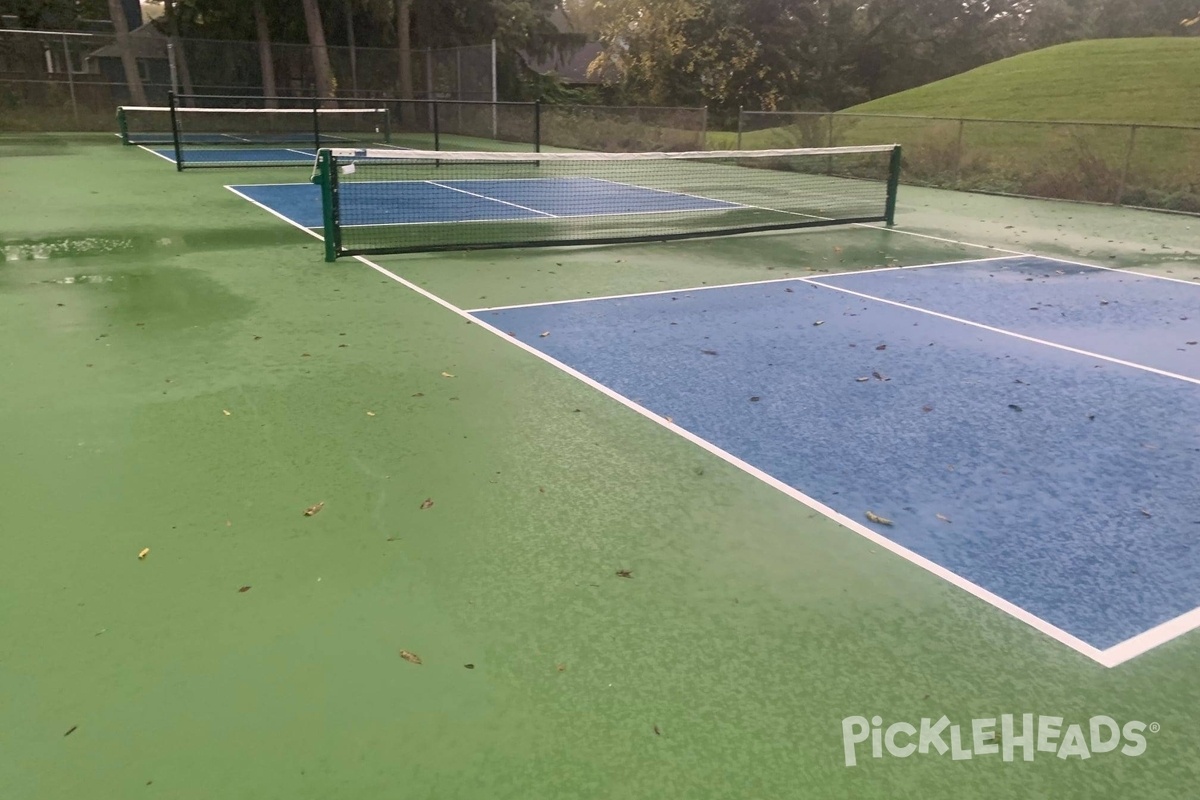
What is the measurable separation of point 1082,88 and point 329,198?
76.6 feet

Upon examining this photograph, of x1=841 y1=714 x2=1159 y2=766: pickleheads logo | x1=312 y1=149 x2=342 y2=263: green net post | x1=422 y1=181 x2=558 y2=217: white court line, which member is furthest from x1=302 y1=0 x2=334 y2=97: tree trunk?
x1=841 y1=714 x2=1159 y2=766: pickleheads logo

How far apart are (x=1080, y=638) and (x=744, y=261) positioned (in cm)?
735

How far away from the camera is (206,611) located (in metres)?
3.30

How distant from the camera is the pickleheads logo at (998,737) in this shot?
271 cm

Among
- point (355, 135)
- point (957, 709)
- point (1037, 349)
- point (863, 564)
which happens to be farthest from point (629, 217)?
point (355, 135)

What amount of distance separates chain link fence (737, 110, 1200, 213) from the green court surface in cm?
1436

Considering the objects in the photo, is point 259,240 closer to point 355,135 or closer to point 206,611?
point 206,611

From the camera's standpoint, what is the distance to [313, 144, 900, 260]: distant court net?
1026 cm

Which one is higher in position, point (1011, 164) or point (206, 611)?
point (1011, 164)

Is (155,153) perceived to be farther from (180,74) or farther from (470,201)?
(470,201)

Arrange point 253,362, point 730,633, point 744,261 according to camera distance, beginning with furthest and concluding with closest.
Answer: point 744,261, point 253,362, point 730,633

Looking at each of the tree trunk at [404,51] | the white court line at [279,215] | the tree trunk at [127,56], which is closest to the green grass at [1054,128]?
the tree trunk at [404,51]

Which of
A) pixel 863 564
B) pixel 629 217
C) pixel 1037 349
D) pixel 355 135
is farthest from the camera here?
pixel 355 135

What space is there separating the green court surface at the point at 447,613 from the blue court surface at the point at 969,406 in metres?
0.31
